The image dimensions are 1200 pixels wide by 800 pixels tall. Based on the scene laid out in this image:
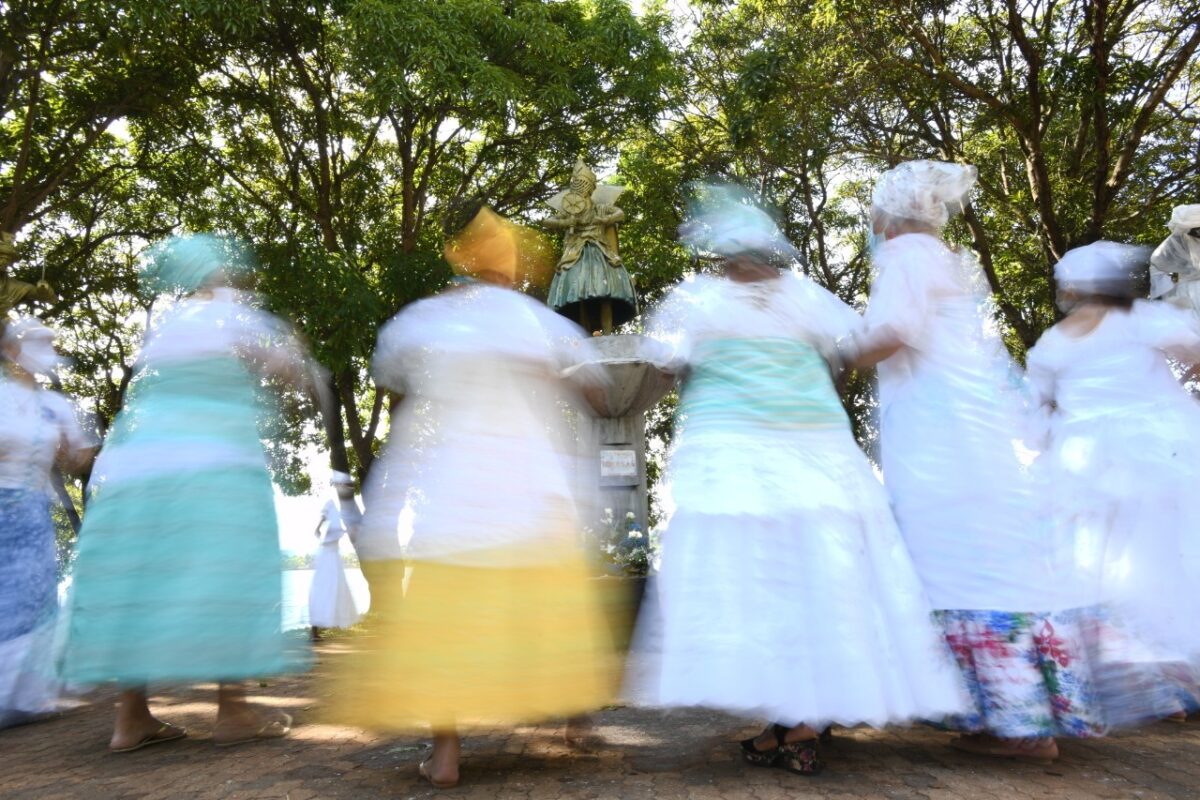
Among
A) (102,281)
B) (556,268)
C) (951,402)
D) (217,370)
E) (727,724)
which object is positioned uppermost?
(102,281)

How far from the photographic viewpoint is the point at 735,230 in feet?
10.2

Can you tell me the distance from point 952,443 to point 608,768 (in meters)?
1.66

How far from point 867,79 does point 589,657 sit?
28.1 feet

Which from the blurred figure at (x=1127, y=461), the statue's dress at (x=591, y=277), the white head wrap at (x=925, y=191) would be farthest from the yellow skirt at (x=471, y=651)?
the statue's dress at (x=591, y=277)

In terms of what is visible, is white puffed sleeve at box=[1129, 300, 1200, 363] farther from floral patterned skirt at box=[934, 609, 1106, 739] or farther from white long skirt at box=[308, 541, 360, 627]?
white long skirt at box=[308, 541, 360, 627]

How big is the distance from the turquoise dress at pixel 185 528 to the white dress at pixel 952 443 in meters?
2.42

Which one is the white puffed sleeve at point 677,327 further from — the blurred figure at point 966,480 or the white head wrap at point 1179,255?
the white head wrap at point 1179,255

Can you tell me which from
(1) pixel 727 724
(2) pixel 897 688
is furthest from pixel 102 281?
(2) pixel 897 688

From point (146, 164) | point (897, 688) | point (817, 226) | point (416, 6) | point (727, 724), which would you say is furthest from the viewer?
point (817, 226)

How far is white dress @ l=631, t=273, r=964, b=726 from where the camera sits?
2.60 metres

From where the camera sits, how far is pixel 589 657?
8.91 ft

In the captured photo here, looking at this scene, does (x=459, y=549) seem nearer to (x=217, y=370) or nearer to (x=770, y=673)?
(x=770, y=673)

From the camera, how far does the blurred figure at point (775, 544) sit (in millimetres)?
2604

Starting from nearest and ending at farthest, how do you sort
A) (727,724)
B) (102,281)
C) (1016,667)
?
1. (1016,667)
2. (727,724)
3. (102,281)
